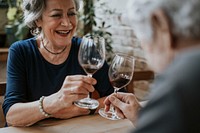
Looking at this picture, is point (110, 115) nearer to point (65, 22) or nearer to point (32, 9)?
point (65, 22)

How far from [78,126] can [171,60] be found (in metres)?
0.74

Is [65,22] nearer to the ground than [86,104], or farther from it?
farther from it

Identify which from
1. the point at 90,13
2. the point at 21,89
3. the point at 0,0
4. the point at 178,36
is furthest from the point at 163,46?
the point at 0,0

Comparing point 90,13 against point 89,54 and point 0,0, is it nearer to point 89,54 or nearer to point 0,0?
point 0,0

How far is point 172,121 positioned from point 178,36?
141mm

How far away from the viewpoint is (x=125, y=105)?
1146 mm

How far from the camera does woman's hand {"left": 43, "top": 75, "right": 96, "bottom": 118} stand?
1124mm

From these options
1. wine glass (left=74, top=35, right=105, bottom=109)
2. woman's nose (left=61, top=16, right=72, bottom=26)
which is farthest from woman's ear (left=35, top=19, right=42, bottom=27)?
wine glass (left=74, top=35, right=105, bottom=109)

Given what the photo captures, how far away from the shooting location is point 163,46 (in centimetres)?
54

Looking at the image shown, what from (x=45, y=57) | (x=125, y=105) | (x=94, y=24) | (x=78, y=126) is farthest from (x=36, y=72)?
(x=94, y=24)

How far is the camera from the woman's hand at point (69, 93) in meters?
1.12

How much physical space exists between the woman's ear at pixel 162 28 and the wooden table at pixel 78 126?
70cm

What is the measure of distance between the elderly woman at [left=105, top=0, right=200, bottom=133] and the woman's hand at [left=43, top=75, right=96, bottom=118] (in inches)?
21.2

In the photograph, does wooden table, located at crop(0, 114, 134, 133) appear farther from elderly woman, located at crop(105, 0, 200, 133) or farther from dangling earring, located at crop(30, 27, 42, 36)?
elderly woman, located at crop(105, 0, 200, 133)
